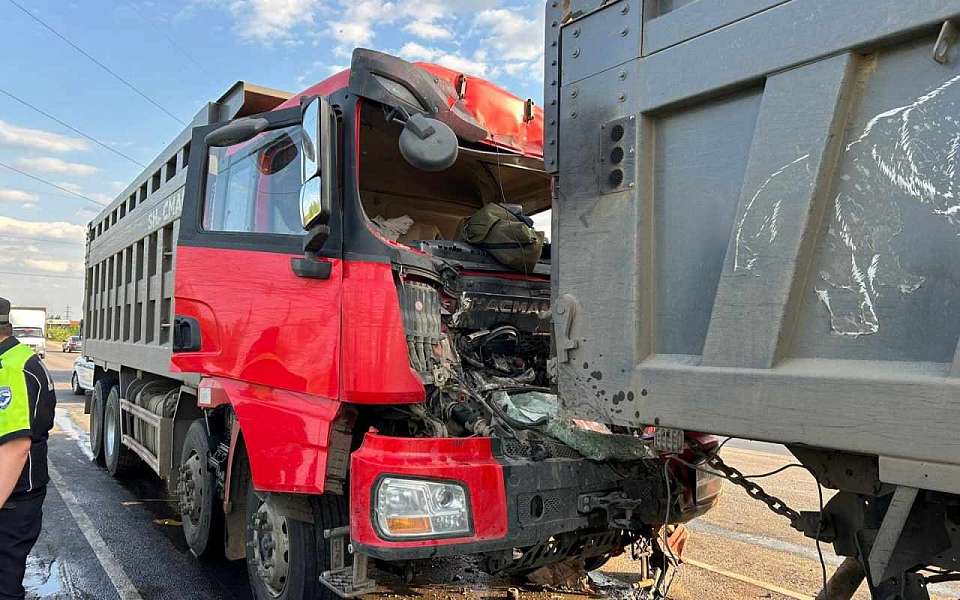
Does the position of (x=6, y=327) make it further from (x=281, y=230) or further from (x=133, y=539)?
(x=133, y=539)

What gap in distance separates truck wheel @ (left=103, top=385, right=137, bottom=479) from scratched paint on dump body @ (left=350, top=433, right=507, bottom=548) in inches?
244

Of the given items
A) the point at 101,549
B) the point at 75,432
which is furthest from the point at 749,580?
the point at 75,432

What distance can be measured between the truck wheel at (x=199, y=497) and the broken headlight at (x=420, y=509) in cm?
261

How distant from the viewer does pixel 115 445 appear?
7.91 m

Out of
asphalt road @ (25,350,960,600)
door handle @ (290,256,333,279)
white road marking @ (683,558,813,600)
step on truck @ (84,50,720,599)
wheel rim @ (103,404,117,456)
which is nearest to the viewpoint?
step on truck @ (84,50,720,599)

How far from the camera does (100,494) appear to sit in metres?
7.11

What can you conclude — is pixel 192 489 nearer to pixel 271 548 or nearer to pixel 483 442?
pixel 271 548

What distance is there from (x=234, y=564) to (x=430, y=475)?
343 centimetres

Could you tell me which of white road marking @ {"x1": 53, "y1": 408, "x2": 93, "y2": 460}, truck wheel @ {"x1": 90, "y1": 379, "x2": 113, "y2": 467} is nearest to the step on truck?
truck wheel @ {"x1": 90, "y1": 379, "x2": 113, "y2": 467}

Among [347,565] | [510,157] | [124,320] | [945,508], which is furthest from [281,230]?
[124,320]

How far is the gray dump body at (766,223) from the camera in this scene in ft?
4.91

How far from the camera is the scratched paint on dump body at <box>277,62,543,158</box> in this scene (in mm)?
3420

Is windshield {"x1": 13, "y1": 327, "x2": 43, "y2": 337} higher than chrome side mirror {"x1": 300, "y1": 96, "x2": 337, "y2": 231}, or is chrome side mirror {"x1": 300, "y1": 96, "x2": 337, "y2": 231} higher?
chrome side mirror {"x1": 300, "y1": 96, "x2": 337, "y2": 231}

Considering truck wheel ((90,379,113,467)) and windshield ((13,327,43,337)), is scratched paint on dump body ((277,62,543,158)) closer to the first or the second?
truck wheel ((90,379,113,467))
